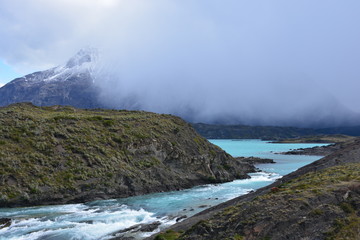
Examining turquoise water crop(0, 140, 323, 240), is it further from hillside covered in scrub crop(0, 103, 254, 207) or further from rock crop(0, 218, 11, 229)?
hillside covered in scrub crop(0, 103, 254, 207)

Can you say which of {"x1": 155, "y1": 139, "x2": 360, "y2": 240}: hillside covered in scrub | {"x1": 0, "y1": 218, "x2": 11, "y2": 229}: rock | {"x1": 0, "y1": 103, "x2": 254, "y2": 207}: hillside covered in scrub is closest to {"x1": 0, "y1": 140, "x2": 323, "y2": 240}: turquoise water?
{"x1": 0, "y1": 218, "x2": 11, "y2": 229}: rock

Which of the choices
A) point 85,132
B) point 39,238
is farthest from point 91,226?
point 85,132

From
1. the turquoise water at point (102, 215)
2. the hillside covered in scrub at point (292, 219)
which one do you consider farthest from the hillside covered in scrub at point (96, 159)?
the hillside covered in scrub at point (292, 219)

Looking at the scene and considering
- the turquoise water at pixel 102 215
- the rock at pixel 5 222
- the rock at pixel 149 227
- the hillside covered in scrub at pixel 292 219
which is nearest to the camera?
the hillside covered in scrub at pixel 292 219

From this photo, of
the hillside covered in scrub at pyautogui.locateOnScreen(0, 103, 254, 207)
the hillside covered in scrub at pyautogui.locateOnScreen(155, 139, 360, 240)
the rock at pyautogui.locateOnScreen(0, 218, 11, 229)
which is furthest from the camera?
the hillside covered in scrub at pyautogui.locateOnScreen(0, 103, 254, 207)

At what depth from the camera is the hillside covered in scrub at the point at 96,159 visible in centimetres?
4644

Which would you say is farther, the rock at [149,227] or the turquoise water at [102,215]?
the turquoise water at [102,215]

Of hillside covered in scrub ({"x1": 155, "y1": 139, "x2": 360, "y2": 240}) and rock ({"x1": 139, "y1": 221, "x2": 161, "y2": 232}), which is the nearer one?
hillside covered in scrub ({"x1": 155, "y1": 139, "x2": 360, "y2": 240})

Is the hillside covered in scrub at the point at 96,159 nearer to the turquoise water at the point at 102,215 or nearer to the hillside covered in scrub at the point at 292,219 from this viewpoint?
the turquoise water at the point at 102,215

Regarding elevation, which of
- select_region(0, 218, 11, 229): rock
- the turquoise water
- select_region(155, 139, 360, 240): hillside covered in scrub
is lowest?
the turquoise water

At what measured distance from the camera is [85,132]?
62656mm

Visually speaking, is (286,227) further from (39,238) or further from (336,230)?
(39,238)

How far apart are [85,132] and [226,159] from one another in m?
37.7

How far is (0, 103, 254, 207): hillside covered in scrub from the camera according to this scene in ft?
152
